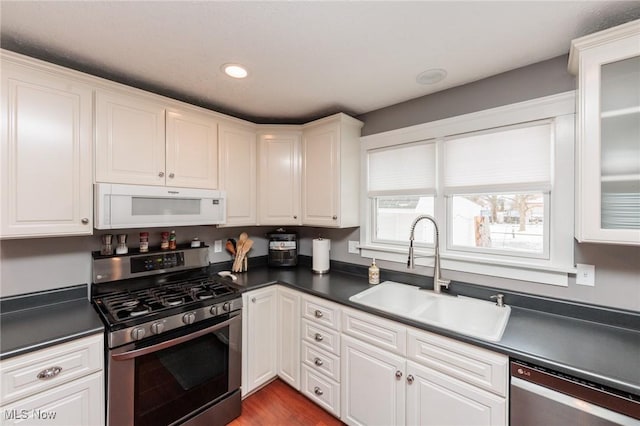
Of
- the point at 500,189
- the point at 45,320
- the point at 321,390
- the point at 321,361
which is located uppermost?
the point at 500,189

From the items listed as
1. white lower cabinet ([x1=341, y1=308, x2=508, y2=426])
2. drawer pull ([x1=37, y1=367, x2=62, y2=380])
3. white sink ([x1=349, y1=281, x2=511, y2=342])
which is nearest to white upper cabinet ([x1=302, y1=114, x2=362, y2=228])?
white sink ([x1=349, y1=281, x2=511, y2=342])

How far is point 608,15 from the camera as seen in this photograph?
1.25 m

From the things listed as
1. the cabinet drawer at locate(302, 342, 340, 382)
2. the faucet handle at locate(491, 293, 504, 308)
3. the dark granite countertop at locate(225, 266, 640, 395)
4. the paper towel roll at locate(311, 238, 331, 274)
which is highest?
the paper towel roll at locate(311, 238, 331, 274)

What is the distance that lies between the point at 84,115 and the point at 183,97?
75cm

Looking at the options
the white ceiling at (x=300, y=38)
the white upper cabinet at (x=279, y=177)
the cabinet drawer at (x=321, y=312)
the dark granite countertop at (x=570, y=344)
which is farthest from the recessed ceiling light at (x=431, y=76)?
the cabinet drawer at (x=321, y=312)

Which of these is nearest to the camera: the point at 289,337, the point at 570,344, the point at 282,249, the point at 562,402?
the point at 562,402

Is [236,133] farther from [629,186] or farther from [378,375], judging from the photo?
[629,186]

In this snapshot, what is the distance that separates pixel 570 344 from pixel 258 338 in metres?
1.90

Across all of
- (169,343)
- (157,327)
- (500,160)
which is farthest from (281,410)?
Answer: (500,160)

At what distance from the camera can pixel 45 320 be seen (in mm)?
1489

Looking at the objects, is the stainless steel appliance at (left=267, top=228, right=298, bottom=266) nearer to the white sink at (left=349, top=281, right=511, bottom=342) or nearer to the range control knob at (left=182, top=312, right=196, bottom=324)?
the white sink at (left=349, top=281, right=511, bottom=342)

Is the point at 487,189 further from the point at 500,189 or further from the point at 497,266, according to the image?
the point at 497,266

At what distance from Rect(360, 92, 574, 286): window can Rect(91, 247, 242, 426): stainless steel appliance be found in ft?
4.50

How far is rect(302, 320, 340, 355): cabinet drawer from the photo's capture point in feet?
6.14
